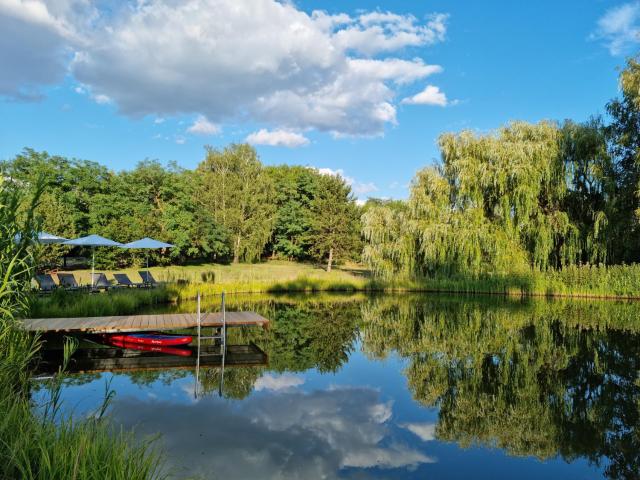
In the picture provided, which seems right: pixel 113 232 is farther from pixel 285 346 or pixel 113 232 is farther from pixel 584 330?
pixel 584 330

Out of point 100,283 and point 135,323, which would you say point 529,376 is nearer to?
point 135,323

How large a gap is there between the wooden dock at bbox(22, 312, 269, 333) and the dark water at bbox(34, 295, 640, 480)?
3.35 feet

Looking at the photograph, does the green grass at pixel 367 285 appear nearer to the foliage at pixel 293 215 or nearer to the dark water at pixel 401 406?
the dark water at pixel 401 406

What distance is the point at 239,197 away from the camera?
116 ft

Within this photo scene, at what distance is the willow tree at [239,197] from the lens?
35.2m

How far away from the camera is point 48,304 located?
11.8 metres

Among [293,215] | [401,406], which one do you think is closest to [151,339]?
[401,406]

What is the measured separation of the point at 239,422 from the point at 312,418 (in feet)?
3.47

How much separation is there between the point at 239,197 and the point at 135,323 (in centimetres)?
2644

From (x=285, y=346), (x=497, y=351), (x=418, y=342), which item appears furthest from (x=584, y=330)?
(x=285, y=346)

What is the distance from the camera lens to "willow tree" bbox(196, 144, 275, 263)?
3516cm

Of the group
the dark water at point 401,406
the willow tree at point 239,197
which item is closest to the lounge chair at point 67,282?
the dark water at point 401,406

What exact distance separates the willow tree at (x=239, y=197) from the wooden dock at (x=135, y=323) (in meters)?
24.9

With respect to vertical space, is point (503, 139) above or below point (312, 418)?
above
